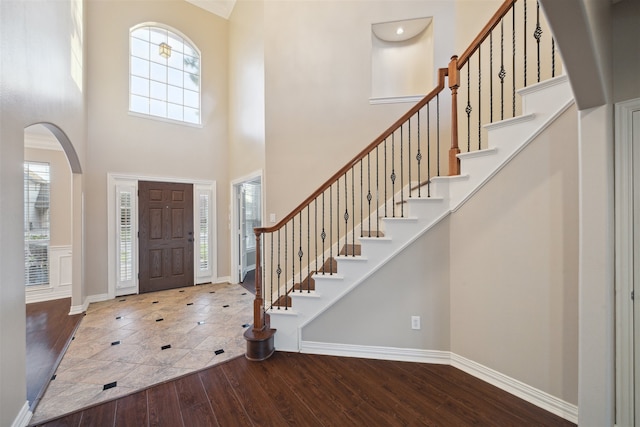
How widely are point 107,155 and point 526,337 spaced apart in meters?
5.95

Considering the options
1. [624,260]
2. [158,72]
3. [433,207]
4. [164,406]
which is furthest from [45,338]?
[624,260]

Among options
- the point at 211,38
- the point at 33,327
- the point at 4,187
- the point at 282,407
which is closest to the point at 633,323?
the point at 282,407

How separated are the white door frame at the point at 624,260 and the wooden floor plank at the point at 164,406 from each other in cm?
269

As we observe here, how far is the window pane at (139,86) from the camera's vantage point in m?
4.65

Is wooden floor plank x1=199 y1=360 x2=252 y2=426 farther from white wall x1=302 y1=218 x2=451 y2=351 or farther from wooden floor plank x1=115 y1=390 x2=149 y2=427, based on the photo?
white wall x1=302 y1=218 x2=451 y2=351

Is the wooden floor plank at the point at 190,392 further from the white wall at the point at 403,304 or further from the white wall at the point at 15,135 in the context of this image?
the white wall at the point at 403,304

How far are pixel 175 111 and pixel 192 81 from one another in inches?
29.6

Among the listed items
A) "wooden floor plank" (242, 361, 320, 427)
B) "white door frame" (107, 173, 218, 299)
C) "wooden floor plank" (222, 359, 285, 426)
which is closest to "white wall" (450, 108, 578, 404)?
"wooden floor plank" (242, 361, 320, 427)

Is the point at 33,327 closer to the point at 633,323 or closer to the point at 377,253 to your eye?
the point at 377,253

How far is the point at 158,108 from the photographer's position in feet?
16.1

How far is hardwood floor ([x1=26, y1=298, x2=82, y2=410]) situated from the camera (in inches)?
84.3

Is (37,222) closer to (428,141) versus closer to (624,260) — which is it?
(428,141)

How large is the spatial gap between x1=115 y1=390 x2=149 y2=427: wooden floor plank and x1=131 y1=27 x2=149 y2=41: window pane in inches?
224

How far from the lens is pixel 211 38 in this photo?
5.32 m
